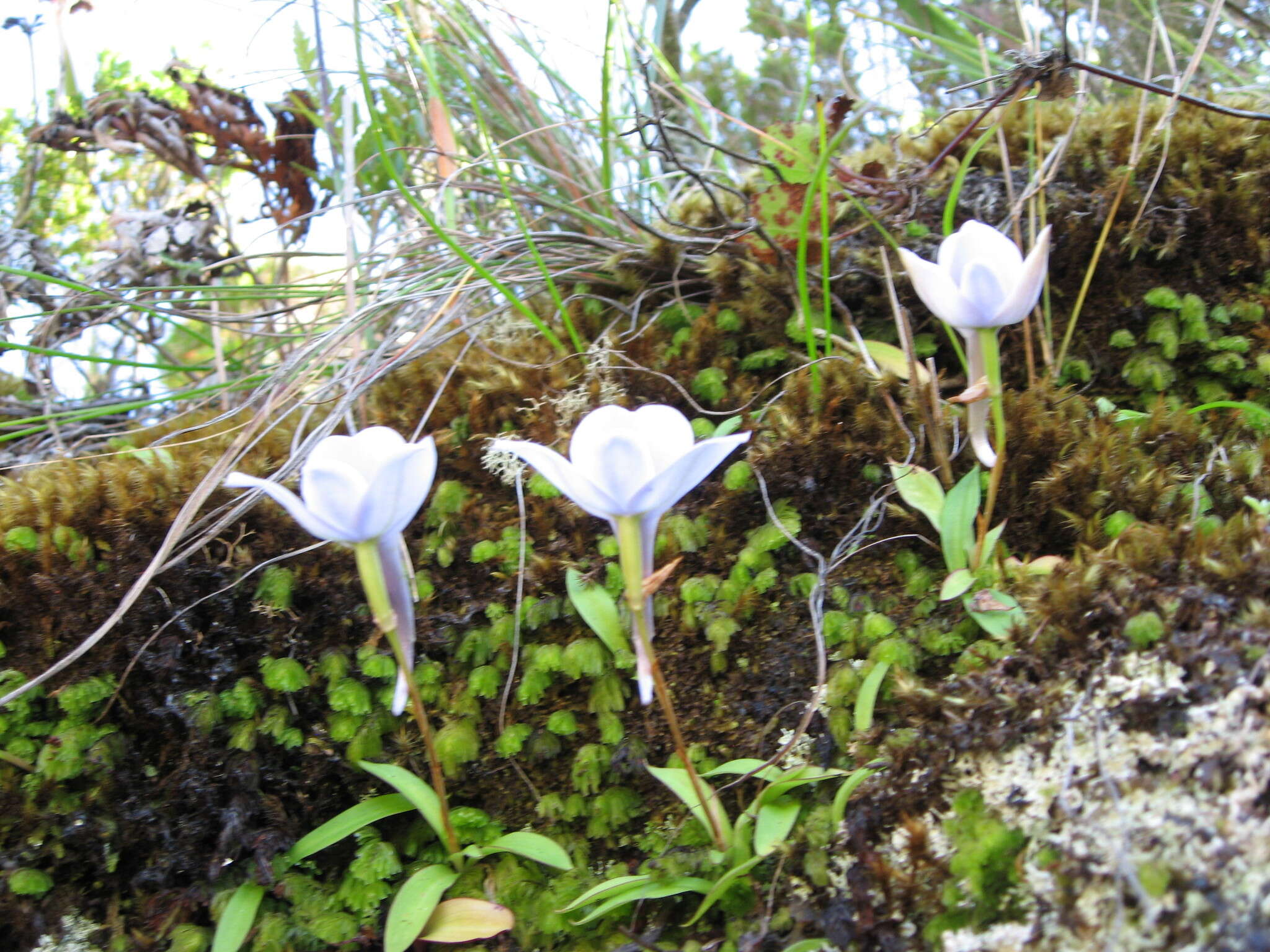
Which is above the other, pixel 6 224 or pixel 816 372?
pixel 6 224

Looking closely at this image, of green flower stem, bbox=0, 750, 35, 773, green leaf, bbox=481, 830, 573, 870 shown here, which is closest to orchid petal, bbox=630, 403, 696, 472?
green leaf, bbox=481, 830, 573, 870

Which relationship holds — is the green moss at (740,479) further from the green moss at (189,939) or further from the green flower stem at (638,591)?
the green moss at (189,939)

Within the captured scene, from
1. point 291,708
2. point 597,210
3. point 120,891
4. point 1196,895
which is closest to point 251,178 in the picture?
point 597,210

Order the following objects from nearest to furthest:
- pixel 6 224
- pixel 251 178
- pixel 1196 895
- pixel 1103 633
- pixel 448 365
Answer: pixel 1196 895, pixel 1103 633, pixel 448 365, pixel 6 224, pixel 251 178

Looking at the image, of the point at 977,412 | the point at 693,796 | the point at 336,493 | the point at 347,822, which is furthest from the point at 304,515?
the point at 977,412

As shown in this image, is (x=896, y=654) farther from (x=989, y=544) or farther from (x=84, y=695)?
(x=84, y=695)

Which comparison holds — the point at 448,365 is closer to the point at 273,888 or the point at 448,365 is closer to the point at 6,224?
the point at 273,888

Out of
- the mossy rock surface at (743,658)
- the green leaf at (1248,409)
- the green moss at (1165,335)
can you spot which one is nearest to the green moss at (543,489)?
the mossy rock surface at (743,658)

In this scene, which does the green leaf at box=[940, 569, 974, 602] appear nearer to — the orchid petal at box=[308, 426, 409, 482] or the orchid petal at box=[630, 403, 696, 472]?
the orchid petal at box=[630, 403, 696, 472]
